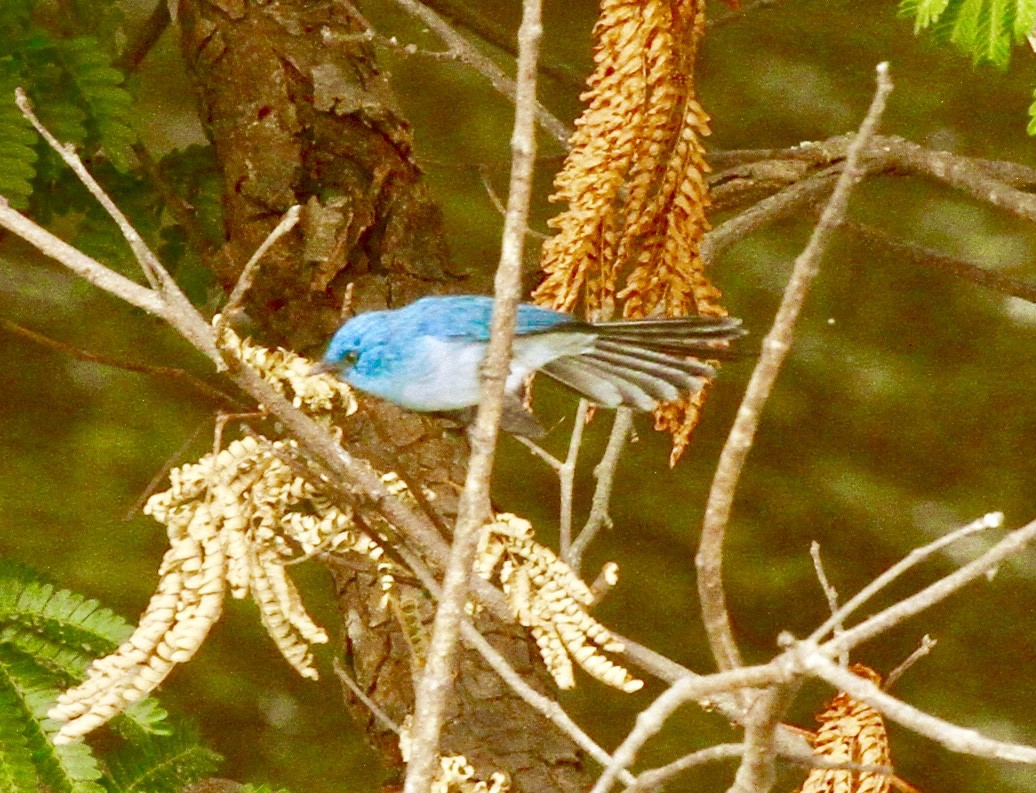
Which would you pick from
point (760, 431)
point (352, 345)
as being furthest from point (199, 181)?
point (760, 431)

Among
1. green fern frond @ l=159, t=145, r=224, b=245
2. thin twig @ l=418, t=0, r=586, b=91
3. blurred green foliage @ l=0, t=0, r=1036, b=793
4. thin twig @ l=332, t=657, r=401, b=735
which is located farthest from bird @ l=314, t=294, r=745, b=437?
blurred green foliage @ l=0, t=0, r=1036, b=793

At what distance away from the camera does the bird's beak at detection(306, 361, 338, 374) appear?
3.59ft

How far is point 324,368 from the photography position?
111 cm

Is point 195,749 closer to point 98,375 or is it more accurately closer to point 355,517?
point 355,517

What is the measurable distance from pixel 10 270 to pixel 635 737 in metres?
1.90

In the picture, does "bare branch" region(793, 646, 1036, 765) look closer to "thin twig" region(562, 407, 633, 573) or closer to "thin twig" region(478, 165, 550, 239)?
"thin twig" region(562, 407, 633, 573)

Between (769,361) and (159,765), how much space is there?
842mm

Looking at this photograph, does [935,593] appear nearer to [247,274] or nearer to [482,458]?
[482,458]

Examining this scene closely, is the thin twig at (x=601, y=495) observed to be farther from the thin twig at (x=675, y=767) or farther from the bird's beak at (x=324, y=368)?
the thin twig at (x=675, y=767)

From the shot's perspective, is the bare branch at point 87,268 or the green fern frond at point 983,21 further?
the green fern frond at point 983,21

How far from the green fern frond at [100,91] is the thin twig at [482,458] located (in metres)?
0.80

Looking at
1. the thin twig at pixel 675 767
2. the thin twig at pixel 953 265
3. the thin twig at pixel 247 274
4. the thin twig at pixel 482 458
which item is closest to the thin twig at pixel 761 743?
the thin twig at pixel 675 767

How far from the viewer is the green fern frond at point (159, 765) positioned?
48.5 inches

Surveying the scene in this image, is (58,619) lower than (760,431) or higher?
lower
